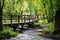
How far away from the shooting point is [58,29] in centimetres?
1405

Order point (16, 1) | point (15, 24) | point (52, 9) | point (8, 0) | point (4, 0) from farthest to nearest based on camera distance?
point (15, 24)
point (16, 1)
point (8, 0)
point (4, 0)
point (52, 9)

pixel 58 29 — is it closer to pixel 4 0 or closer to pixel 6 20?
pixel 4 0

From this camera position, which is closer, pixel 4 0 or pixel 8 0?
pixel 4 0

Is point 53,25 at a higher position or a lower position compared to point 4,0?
lower

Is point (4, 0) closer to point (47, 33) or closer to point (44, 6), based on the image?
point (44, 6)

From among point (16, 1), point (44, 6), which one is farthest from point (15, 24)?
point (44, 6)

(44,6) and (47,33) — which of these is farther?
(47,33)

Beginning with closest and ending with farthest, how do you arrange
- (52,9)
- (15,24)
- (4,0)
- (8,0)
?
(52,9)
(4,0)
(8,0)
(15,24)

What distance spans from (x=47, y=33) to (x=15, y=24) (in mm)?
4078

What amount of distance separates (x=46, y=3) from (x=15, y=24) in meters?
6.87

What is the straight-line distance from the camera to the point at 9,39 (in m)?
13.6

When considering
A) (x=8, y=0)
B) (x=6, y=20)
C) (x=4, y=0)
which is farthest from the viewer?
(x=6, y=20)

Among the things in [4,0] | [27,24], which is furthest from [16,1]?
[27,24]

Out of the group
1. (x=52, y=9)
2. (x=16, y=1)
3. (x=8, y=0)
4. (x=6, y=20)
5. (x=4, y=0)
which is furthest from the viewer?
(x=6, y=20)
